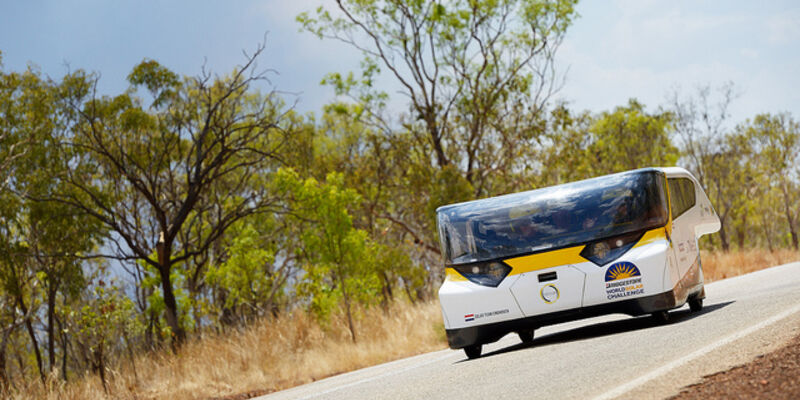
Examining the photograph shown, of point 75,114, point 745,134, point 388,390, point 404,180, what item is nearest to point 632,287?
point 388,390

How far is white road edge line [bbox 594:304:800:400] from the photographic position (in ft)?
21.0

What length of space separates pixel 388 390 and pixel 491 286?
9.55 feet

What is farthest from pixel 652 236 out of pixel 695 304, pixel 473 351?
pixel 473 351

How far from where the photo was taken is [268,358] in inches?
613

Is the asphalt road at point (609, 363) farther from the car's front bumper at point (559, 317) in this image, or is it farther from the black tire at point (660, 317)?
the car's front bumper at point (559, 317)

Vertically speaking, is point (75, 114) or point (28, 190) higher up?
point (75, 114)

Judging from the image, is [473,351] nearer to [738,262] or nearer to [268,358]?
[268,358]

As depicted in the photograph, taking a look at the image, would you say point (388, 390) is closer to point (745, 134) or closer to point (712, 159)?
point (712, 159)

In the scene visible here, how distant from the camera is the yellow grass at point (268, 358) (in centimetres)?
1350

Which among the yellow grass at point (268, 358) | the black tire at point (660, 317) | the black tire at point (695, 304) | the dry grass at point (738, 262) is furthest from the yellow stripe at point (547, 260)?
the dry grass at point (738, 262)

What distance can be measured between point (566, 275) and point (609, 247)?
0.66 metres

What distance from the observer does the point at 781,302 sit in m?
12.0

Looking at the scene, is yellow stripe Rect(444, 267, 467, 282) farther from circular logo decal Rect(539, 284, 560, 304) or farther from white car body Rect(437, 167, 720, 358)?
circular logo decal Rect(539, 284, 560, 304)

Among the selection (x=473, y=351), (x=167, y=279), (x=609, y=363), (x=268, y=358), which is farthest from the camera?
(x=167, y=279)
